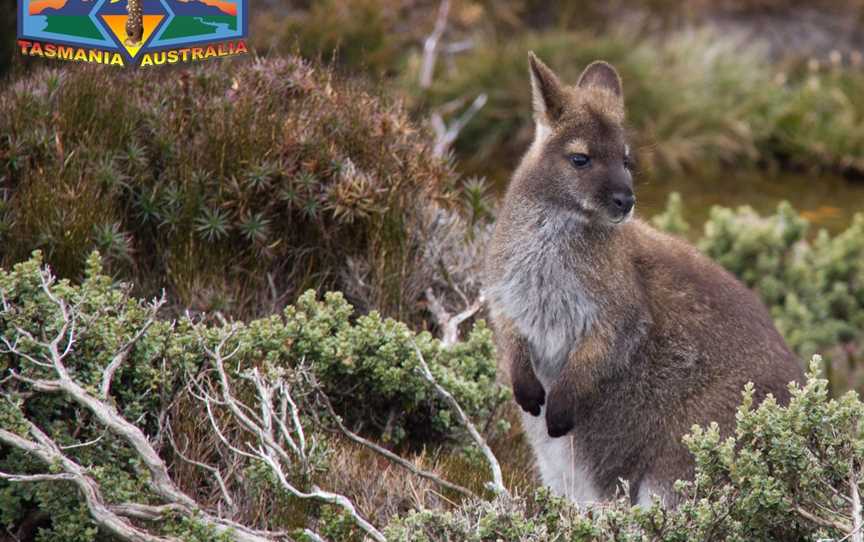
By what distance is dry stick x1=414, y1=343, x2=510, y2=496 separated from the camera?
4.21 meters

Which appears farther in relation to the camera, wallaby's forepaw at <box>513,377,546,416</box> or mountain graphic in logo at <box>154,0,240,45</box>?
mountain graphic in logo at <box>154,0,240,45</box>

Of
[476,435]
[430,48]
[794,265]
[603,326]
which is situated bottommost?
[794,265]

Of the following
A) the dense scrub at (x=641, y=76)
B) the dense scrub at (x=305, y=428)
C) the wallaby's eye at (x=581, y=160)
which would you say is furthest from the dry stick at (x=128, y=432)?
the dense scrub at (x=641, y=76)

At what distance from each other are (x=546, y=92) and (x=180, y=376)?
6.22ft

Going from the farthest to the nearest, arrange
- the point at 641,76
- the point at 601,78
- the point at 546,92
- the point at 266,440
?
1. the point at 641,76
2. the point at 601,78
3. the point at 546,92
4. the point at 266,440

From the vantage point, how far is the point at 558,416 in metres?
4.97

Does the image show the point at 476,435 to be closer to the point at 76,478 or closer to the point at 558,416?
the point at 558,416

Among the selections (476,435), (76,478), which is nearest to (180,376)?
(76,478)

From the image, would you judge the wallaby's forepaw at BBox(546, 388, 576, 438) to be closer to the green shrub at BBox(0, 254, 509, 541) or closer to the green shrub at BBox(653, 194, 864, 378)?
the green shrub at BBox(0, 254, 509, 541)

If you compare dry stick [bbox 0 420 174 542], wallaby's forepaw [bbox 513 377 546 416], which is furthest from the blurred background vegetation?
dry stick [bbox 0 420 174 542]

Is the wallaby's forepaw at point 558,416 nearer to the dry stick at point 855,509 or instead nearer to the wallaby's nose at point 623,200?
the wallaby's nose at point 623,200

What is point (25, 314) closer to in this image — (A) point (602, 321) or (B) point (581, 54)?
(A) point (602, 321)

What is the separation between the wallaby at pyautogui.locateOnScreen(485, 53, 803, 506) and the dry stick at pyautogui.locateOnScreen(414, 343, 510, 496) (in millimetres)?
374

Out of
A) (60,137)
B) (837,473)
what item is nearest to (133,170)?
(60,137)
